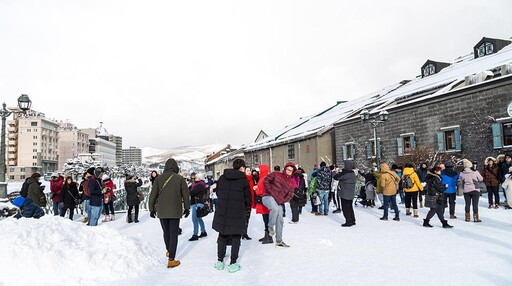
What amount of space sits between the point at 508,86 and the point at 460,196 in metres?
5.36

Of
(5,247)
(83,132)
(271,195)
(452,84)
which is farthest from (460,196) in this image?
(83,132)

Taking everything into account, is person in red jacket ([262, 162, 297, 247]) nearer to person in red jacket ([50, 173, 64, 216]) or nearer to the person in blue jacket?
the person in blue jacket

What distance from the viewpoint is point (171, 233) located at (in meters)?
6.14

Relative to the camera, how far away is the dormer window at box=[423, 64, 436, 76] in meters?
28.1

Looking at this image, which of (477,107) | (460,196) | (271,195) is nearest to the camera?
(271,195)

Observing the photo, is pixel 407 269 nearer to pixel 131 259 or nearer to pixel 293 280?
pixel 293 280

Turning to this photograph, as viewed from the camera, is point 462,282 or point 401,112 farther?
point 401,112

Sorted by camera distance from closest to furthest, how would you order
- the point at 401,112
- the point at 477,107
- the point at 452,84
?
the point at 477,107 < the point at 452,84 < the point at 401,112

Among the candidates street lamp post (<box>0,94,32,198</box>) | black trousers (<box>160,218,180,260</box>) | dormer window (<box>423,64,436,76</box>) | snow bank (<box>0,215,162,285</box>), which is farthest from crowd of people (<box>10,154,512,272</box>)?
dormer window (<box>423,64,436,76</box>)

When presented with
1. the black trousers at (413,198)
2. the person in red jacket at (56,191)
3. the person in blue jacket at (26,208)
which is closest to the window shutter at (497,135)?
the black trousers at (413,198)

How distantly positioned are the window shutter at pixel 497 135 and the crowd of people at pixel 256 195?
224 cm

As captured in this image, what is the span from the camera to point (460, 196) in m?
15.7

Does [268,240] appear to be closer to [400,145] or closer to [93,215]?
[93,215]

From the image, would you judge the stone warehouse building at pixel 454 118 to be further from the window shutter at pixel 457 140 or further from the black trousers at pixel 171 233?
the black trousers at pixel 171 233
